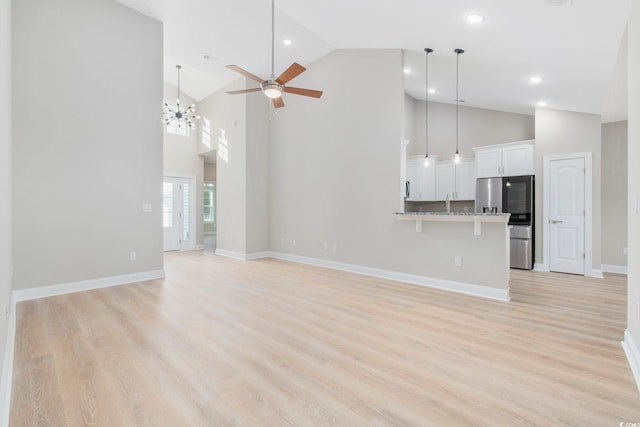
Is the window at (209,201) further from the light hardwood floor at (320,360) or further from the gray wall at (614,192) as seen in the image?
Result: the gray wall at (614,192)

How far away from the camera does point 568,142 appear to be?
567cm

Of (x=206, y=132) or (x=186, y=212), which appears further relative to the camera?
(x=186, y=212)

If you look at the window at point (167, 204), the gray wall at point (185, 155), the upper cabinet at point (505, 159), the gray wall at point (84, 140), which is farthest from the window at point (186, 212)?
the upper cabinet at point (505, 159)

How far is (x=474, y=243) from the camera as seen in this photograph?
432 centimetres

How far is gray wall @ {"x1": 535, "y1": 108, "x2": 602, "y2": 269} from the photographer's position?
543 centimetres

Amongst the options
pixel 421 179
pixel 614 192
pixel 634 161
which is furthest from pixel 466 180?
pixel 634 161

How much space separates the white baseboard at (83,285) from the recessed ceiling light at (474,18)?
5.59 meters

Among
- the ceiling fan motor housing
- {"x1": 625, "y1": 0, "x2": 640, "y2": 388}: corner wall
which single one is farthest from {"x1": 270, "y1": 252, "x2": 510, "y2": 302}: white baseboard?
the ceiling fan motor housing

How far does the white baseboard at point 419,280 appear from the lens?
4102 millimetres

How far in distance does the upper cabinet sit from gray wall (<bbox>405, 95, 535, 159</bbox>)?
491 mm

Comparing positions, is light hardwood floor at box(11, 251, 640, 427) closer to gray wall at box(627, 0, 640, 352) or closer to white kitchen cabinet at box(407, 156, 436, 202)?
gray wall at box(627, 0, 640, 352)

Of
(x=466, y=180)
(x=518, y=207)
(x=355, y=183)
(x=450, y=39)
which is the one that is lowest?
(x=518, y=207)

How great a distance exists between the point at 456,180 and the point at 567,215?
7.13 feet

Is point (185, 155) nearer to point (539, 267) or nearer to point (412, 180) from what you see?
point (412, 180)
